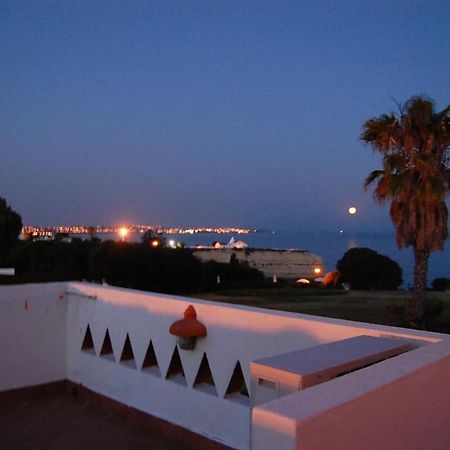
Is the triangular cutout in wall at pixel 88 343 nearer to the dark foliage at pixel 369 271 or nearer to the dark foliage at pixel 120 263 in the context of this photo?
the dark foliage at pixel 120 263

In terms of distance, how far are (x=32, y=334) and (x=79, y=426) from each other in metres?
1.24

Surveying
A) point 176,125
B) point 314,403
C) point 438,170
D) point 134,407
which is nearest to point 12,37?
point 438,170

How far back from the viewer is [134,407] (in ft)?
16.2

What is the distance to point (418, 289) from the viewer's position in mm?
14344

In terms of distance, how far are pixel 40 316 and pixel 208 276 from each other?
22.6 meters

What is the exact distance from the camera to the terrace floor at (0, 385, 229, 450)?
4406mm

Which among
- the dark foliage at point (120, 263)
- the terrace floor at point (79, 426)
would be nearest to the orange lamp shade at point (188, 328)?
the terrace floor at point (79, 426)

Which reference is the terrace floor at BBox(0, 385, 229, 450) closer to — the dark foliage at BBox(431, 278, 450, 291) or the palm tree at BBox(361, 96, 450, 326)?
the palm tree at BBox(361, 96, 450, 326)

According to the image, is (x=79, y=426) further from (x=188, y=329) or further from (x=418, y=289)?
(x=418, y=289)

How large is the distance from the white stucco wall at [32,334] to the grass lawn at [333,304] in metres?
10.5

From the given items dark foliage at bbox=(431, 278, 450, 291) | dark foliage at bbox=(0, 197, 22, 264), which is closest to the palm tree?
dark foliage at bbox=(0, 197, 22, 264)

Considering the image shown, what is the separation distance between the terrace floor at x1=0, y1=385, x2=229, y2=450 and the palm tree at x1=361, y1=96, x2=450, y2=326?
9979 millimetres

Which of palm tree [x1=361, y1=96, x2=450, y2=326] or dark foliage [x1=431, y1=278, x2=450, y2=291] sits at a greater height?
palm tree [x1=361, y1=96, x2=450, y2=326]

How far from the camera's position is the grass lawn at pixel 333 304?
51.3 feet
